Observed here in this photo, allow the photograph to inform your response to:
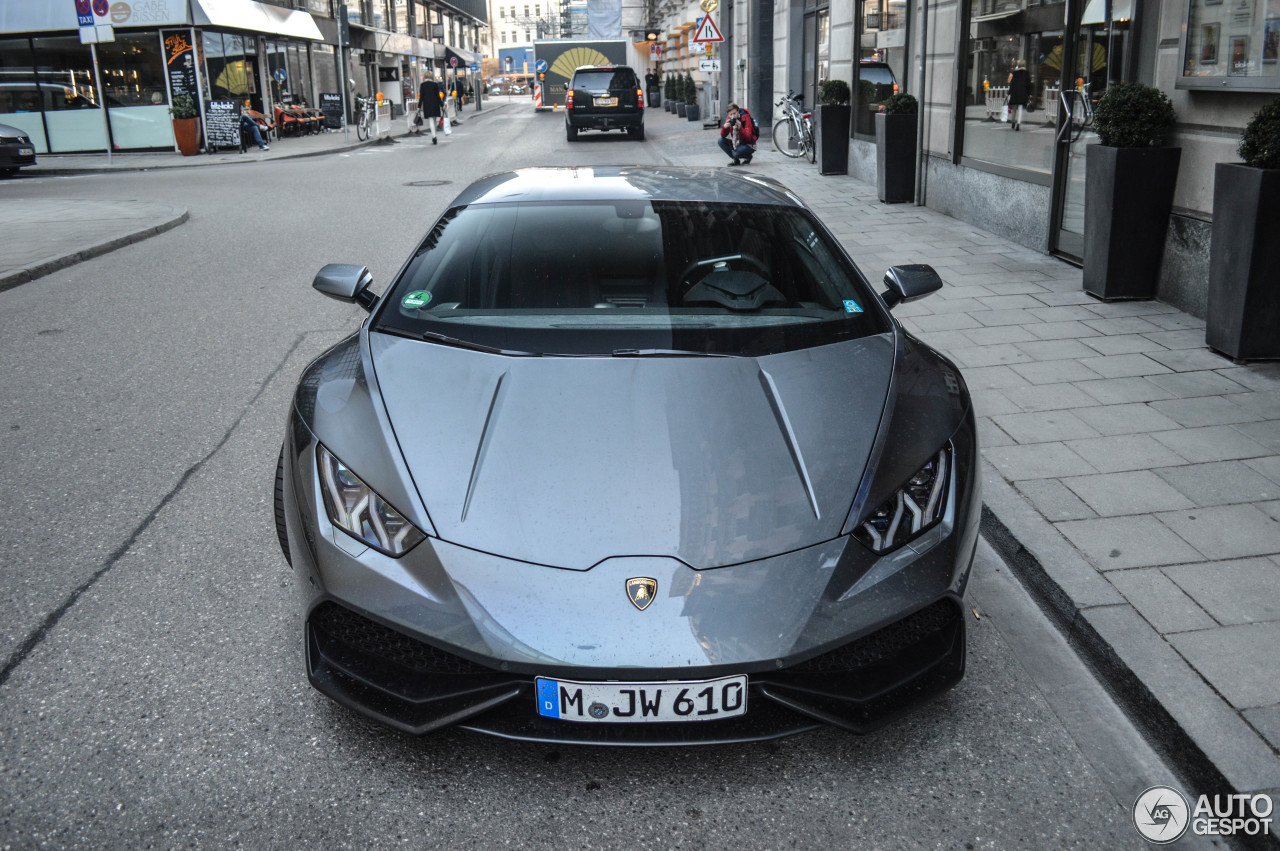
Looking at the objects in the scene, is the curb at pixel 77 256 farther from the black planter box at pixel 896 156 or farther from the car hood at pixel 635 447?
the black planter box at pixel 896 156

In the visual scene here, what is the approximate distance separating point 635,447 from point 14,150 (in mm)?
22108

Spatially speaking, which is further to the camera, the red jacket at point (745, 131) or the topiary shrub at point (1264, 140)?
the red jacket at point (745, 131)

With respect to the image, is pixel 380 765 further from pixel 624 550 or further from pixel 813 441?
pixel 813 441

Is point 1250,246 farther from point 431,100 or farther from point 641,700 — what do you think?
point 431,100

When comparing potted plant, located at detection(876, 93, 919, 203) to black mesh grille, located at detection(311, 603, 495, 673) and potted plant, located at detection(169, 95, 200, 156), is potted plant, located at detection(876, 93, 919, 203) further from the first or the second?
potted plant, located at detection(169, 95, 200, 156)

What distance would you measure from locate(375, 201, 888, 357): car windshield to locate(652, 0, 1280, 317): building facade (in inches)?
167

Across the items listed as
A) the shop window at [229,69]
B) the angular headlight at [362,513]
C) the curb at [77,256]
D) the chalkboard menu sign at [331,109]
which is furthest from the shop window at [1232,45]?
the chalkboard menu sign at [331,109]

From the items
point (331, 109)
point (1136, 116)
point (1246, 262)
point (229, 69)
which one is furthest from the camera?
point (331, 109)

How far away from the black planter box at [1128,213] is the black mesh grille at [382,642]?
625 cm

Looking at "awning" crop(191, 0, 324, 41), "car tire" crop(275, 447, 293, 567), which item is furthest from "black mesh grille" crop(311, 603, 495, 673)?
"awning" crop(191, 0, 324, 41)

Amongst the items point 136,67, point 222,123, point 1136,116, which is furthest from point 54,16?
point 1136,116

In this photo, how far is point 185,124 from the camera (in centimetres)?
2539

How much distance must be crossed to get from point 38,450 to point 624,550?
12.4 ft

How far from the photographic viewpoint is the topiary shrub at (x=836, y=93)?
644 inches
